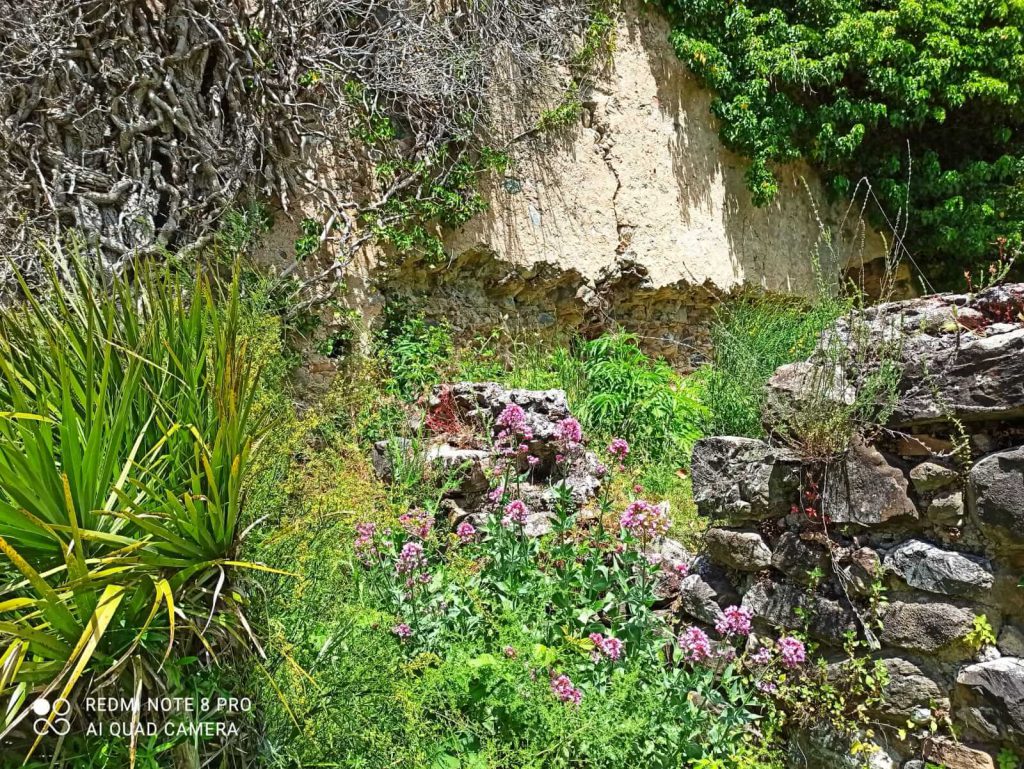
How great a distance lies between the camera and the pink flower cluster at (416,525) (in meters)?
3.08

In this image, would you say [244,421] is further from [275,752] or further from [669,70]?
[669,70]

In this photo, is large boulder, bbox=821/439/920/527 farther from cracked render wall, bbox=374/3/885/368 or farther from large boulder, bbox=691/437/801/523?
cracked render wall, bbox=374/3/885/368

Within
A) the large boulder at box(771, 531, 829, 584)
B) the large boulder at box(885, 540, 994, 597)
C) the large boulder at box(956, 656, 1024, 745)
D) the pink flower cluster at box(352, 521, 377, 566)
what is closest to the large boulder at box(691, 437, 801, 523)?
the large boulder at box(771, 531, 829, 584)

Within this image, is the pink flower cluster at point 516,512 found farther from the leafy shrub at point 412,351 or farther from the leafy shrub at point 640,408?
the leafy shrub at point 412,351

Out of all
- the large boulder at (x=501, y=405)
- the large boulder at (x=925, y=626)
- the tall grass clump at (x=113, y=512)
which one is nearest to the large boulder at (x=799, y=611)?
the large boulder at (x=925, y=626)

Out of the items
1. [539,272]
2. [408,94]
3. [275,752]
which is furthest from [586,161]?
[275,752]

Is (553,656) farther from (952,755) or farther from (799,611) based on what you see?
(952,755)

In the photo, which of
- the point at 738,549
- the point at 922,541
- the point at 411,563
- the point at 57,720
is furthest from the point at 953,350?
the point at 57,720

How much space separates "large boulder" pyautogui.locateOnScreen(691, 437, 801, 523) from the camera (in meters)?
2.88

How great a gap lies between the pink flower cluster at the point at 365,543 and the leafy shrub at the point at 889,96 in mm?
6114

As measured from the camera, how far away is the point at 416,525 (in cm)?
316

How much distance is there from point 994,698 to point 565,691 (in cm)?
143

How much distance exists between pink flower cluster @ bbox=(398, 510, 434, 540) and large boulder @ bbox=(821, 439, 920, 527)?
1658mm

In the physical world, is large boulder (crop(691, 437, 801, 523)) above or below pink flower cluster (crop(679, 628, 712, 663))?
above
